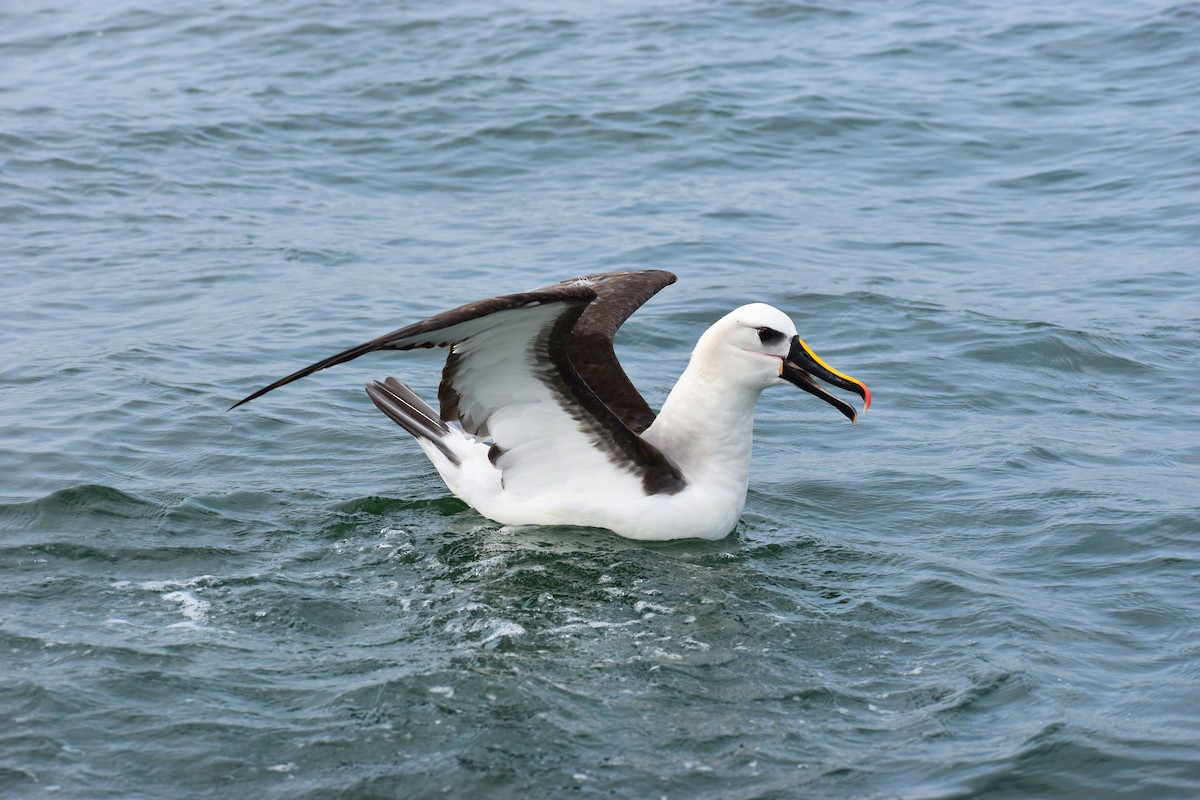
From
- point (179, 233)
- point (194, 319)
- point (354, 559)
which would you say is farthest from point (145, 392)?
point (179, 233)

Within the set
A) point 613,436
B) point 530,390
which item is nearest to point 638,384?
point 613,436

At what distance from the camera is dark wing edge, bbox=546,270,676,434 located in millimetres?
9117

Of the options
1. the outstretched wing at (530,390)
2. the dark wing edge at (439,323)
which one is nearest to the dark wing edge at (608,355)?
the outstretched wing at (530,390)

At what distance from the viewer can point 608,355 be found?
9156mm

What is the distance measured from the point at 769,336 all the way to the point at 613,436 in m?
1.01

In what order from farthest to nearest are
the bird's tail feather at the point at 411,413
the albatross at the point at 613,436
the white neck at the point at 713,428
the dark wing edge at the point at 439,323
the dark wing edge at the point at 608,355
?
1. the dark wing edge at the point at 608,355
2. the bird's tail feather at the point at 411,413
3. the white neck at the point at 713,428
4. the albatross at the point at 613,436
5. the dark wing edge at the point at 439,323

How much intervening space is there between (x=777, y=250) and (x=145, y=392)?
21.1 ft

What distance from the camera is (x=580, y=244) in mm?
14352

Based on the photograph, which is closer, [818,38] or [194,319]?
[194,319]

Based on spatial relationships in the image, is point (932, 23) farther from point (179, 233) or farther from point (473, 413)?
point (473, 413)

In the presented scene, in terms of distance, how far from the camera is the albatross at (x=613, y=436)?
803cm

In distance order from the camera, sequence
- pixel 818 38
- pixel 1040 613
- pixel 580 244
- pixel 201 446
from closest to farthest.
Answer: pixel 1040 613 < pixel 201 446 < pixel 580 244 < pixel 818 38

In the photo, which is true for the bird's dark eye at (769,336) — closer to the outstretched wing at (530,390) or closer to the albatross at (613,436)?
the albatross at (613,436)

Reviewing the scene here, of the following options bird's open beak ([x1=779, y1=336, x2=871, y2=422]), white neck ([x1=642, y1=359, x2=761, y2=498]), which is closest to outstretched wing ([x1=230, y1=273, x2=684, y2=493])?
white neck ([x1=642, y1=359, x2=761, y2=498])
